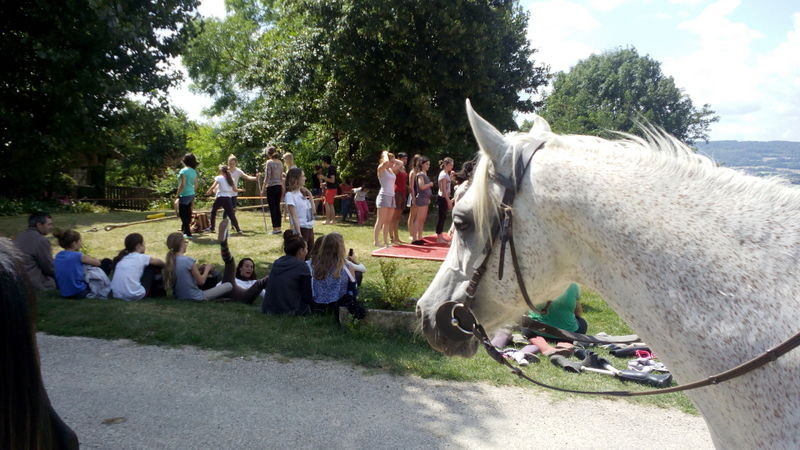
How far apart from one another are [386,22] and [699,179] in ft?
55.4

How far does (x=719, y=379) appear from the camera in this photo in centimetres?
157

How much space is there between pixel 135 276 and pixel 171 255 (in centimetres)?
63

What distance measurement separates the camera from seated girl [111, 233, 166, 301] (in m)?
7.84

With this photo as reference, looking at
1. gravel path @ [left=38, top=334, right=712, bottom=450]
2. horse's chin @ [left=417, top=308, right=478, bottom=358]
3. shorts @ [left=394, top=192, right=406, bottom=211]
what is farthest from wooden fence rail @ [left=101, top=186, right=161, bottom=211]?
horse's chin @ [left=417, top=308, right=478, bottom=358]

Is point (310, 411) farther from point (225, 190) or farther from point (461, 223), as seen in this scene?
point (225, 190)

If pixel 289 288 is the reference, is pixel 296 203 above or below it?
above

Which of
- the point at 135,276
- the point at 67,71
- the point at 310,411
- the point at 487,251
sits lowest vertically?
the point at 310,411

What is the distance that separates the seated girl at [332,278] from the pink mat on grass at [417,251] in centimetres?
365

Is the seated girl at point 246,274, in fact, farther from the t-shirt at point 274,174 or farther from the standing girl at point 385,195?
the t-shirt at point 274,174

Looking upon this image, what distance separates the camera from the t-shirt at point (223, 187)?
12.5m

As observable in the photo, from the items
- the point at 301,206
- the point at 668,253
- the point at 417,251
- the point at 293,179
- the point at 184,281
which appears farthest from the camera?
the point at 417,251

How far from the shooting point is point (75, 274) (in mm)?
7809

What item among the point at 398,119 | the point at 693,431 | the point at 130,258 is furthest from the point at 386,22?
the point at 693,431

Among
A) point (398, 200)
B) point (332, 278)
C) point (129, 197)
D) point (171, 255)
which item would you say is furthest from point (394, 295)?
point (129, 197)
